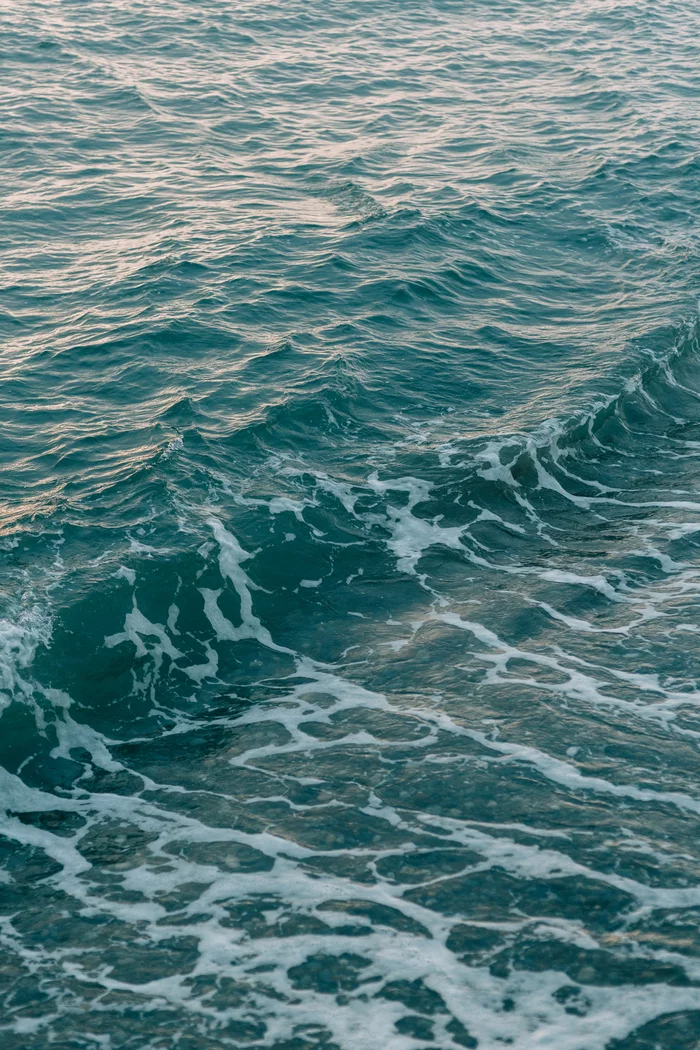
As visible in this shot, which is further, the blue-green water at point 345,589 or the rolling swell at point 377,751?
the blue-green water at point 345,589

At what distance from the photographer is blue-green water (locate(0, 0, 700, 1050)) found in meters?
8.83

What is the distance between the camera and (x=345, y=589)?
1390 centimetres

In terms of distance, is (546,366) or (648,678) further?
(546,366)

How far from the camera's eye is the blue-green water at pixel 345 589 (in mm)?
8828

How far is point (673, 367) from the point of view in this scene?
19.1 m

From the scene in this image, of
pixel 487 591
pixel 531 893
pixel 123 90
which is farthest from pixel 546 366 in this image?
pixel 123 90

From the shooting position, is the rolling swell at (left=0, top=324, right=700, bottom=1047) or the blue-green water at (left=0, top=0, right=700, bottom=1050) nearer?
the rolling swell at (left=0, top=324, right=700, bottom=1047)

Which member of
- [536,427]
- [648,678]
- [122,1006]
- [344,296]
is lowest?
[122,1006]

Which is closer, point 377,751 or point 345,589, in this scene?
point 377,751

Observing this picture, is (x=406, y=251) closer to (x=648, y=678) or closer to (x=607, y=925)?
(x=648, y=678)

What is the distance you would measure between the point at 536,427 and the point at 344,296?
19.6 ft

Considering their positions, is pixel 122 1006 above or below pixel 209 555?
below

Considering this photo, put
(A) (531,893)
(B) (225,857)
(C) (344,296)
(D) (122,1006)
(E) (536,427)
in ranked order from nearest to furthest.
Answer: (D) (122,1006) < (A) (531,893) < (B) (225,857) < (E) (536,427) < (C) (344,296)

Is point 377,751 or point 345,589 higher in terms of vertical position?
point 345,589
